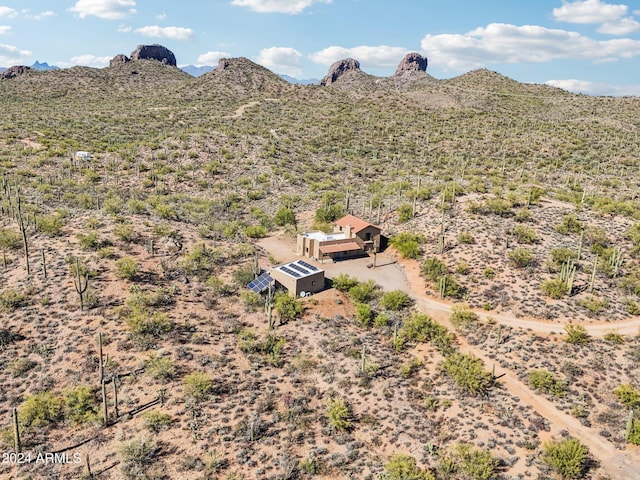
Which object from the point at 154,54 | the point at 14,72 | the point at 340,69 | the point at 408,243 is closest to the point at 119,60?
the point at 154,54

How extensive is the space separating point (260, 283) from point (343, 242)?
414 inches

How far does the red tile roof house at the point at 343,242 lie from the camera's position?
127ft

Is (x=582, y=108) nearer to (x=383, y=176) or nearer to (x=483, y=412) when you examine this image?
(x=383, y=176)

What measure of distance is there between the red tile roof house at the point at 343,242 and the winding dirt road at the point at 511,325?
3.17 feet

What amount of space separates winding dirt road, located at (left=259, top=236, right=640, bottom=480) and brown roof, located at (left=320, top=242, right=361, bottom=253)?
45.3 inches

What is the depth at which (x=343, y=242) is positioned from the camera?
39625mm

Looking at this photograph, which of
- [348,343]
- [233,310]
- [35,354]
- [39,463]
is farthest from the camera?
[233,310]

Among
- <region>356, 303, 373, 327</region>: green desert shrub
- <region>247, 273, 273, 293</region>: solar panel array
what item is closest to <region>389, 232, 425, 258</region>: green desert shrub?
<region>356, 303, 373, 327</region>: green desert shrub

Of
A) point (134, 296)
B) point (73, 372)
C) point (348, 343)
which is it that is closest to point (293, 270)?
point (348, 343)

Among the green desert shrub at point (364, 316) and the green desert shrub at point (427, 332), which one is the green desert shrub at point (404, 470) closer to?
the green desert shrub at point (427, 332)

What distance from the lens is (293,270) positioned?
33.2 m

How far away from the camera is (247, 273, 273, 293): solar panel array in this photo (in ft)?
103

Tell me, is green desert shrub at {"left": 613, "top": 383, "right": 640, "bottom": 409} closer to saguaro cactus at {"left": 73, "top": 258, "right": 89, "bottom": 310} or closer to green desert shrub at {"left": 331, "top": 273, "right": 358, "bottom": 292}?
green desert shrub at {"left": 331, "top": 273, "right": 358, "bottom": 292}

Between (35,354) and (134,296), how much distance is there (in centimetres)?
631
